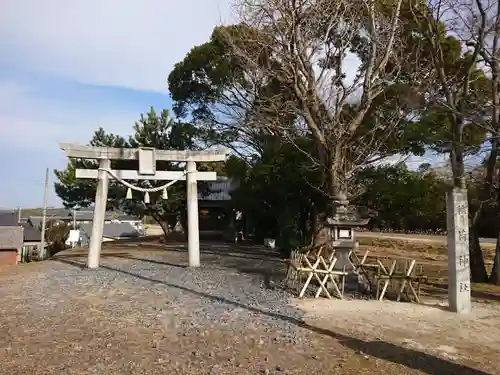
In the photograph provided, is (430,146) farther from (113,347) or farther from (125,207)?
(125,207)

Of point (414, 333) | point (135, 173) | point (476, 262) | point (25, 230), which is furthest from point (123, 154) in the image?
point (25, 230)

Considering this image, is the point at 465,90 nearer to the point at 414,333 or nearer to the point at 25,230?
the point at 414,333

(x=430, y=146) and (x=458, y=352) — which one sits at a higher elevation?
(x=430, y=146)

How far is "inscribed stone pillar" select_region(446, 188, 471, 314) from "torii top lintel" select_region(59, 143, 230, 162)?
7907 millimetres

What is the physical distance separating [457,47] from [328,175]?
7190 mm

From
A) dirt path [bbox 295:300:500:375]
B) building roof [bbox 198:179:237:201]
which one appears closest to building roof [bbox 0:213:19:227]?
building roof [bbox 198:179:237:201]

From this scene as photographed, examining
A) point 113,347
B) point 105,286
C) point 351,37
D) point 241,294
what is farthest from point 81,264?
point 351,37

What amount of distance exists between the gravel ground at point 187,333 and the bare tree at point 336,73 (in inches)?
174

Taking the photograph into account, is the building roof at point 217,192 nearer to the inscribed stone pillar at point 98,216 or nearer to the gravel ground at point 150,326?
the inscribed stone pillar at point 98,216

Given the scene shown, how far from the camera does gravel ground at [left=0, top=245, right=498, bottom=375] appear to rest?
5.68m

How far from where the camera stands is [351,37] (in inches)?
617

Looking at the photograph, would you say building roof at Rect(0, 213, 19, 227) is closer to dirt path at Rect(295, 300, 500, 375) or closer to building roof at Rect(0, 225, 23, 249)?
building roof at Rect(0, 225, 23, 249)

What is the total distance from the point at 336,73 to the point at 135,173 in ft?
23.7

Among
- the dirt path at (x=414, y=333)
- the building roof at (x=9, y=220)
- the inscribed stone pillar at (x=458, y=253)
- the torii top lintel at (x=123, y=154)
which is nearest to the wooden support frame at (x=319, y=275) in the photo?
the dirt path at (x=414, y=333)
